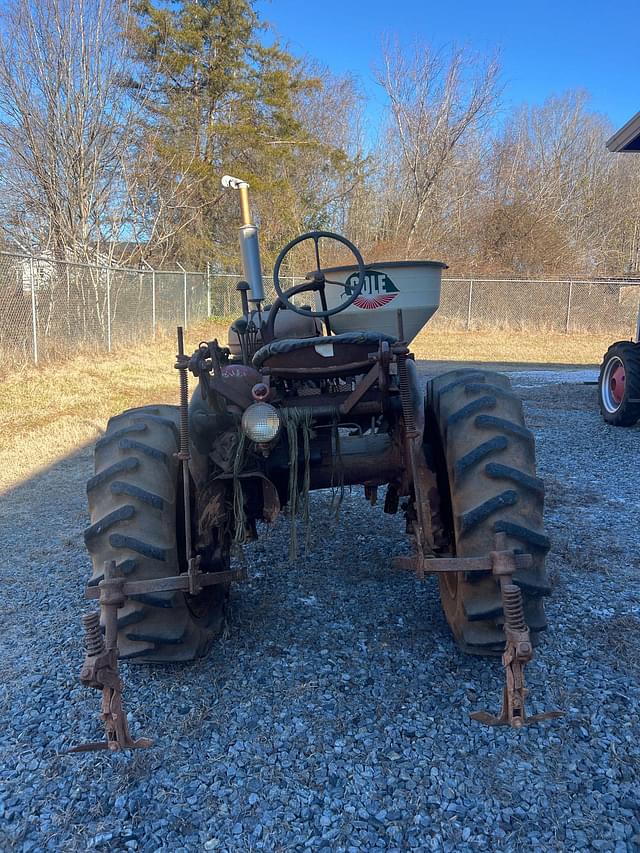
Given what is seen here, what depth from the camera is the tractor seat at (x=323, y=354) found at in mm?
2500

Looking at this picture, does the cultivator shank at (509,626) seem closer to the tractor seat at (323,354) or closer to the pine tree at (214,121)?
the tractor seat at (323,354)

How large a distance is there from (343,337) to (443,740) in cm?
152

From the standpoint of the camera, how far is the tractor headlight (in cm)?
243

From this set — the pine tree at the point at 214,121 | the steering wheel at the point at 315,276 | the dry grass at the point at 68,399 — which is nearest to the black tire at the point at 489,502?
the steering wheel at the point at 315,276

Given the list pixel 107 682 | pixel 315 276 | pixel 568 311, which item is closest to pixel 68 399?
pixel 315 276

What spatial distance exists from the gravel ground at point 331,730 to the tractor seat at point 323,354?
4.21 feet

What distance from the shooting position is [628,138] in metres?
9.87

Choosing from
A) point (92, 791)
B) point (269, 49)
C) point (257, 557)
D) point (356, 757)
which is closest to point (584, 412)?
point (257, 557)

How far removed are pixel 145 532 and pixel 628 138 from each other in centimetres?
1030

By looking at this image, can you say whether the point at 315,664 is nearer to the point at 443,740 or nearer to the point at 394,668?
the point at 394,668

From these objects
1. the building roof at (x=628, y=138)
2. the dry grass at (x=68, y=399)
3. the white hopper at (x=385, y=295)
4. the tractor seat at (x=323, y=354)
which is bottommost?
the dry grass at (x=68, y=399)

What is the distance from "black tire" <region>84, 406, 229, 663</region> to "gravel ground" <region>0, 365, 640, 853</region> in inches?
10.4

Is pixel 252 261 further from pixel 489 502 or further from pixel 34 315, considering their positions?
pixel 34 315

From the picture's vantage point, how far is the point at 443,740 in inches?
91.0
